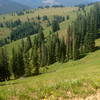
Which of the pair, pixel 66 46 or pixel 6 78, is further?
pixel 66 46

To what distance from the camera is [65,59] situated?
107m

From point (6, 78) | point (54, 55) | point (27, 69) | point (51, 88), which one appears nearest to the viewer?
point (51, 88)

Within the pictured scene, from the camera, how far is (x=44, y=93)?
1185cm

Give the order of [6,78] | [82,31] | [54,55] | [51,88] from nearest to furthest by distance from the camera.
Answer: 1. [51,88]
2. [6,78]
3. [54,55]
4. [82,31]

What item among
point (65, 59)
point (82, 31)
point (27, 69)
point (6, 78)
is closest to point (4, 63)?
point (6, 78)

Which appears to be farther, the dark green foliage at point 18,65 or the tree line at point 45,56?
the dark green foliage at point 18,65

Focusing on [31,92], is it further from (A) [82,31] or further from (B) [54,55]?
(A) [82,31]

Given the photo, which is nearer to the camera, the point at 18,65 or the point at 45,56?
the point at 18,65

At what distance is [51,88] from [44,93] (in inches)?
28.5

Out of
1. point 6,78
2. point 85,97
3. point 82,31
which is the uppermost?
point 85,97

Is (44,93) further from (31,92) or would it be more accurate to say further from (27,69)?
(27,69)

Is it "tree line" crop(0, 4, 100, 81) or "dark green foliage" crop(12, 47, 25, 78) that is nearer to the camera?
"tree line" crop(0, 4, 100, 81)

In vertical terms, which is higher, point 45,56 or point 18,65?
point 18,65

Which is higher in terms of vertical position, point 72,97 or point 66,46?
point 72,97
